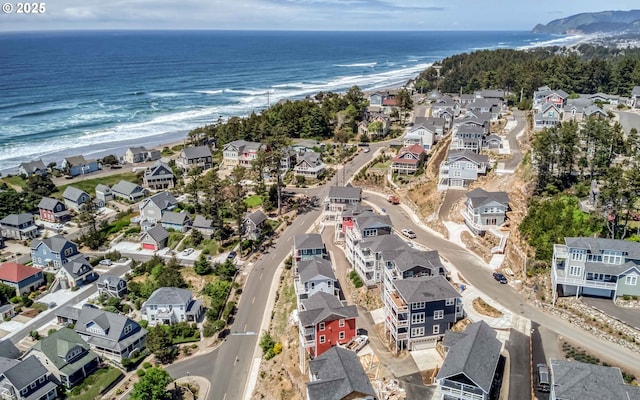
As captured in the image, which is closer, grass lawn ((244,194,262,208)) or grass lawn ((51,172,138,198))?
grass lawn ((244,194,262,208))

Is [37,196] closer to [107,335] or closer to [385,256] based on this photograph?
[107,335]

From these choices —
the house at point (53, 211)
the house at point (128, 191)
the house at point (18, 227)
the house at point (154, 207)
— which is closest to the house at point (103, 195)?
the house at point (128, 191)

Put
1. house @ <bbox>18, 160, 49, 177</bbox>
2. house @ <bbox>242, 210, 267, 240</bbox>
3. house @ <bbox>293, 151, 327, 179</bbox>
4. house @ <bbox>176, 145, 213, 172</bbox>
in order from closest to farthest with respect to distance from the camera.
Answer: house @ <bbox>242, 210, 267, 240</bbox> → house @ <bbox>293, 151, 327, 179</bbox> → house @ <bbox>18, 160, 49, 177</bbox> → house @ <bbox>176, 145, 213, 172</bbox>

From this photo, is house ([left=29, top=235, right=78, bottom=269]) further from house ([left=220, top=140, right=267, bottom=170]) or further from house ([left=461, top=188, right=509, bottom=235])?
house ([left=461, top=188, right=509, bottom=235])

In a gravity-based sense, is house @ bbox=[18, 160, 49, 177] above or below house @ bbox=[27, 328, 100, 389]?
above

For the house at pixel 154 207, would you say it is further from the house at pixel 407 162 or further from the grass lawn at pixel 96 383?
the house at pixel 407 162

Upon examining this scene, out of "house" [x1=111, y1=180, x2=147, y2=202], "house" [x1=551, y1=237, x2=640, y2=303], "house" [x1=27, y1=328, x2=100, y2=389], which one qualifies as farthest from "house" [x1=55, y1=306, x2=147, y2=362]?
"house" [x1=551, y1=237, x2=640, y2=303]

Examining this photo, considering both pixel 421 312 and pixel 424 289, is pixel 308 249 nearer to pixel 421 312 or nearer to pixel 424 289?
pixel 424 289
